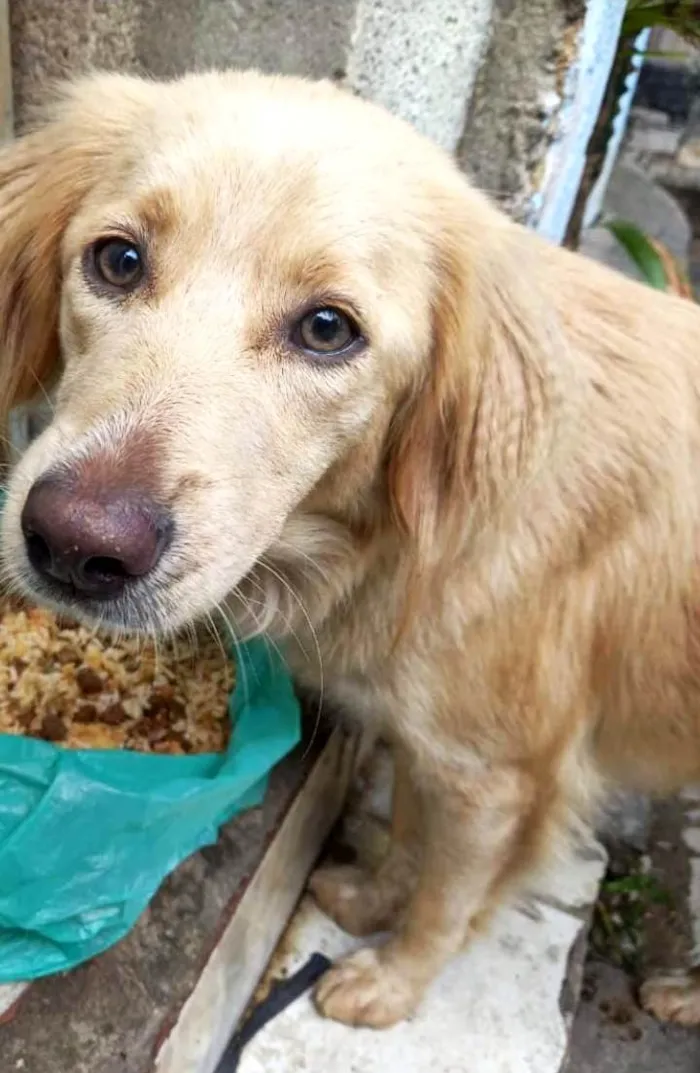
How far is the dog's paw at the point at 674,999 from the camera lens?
2146 millimetres

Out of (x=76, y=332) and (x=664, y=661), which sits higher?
(x=76, y=332)

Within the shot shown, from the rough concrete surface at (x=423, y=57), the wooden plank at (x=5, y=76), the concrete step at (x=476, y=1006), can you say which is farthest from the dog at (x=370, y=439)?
the rough concrete surface at (x=423, y=57)

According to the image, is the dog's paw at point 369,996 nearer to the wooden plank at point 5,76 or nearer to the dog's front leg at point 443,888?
the dog's front leg at point 443,888

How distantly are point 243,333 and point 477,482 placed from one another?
0.38m

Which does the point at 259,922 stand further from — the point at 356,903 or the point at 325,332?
the point at 325,332

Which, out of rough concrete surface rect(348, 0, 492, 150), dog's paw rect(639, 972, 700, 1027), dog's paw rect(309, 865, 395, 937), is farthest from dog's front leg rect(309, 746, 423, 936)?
rough concrete surface rect(348, 0, 492, 150)

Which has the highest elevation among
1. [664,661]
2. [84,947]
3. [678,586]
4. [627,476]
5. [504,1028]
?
[627,476]

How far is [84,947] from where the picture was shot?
5.28ft

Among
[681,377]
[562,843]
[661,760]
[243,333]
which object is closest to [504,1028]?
[562,843]

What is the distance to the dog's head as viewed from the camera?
1.14m

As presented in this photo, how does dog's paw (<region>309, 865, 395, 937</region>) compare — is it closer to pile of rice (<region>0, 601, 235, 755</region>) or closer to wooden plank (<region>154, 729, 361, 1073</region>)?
wooden plank (<region>154, 729, 361, 1073</region>)

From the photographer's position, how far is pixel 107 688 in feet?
6.46

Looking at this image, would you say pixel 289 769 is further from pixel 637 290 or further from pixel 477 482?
pixel 637 290

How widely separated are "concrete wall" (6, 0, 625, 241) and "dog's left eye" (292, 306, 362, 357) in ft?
2.87
